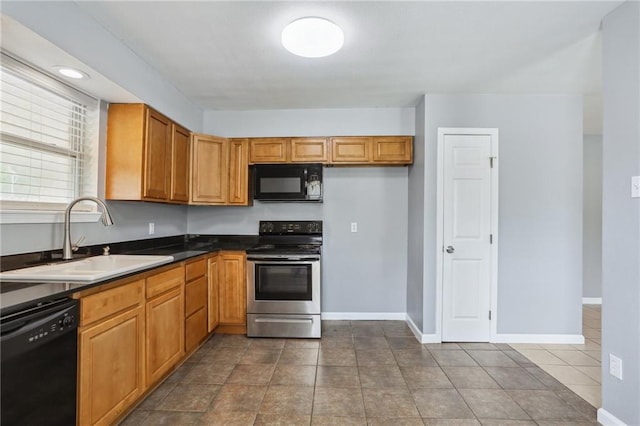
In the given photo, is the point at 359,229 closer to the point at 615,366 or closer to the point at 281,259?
the point at 281,259

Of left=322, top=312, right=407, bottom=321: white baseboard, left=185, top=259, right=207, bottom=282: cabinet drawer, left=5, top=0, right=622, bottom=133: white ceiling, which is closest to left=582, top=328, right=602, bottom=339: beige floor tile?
left=322, top=312, right=407, bottom=321: white baseboard

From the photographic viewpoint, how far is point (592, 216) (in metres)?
4.41

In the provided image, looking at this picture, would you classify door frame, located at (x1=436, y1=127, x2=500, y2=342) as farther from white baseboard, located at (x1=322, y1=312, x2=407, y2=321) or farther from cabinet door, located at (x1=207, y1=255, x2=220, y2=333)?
cabinet door, located at (x1=207, y1=255, x2=220, y2=333)

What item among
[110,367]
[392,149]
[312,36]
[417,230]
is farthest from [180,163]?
[417,230]

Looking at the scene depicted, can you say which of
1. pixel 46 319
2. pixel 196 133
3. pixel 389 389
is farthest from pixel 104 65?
pixel 389 389

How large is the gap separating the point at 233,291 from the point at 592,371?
10.6 ft

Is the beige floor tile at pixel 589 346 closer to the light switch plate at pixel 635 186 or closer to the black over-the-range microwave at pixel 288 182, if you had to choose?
the light switch plate at pixel 635 186

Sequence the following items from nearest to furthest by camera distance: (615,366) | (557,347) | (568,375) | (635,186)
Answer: (635,186), (615,366), (568,375), (557,347)

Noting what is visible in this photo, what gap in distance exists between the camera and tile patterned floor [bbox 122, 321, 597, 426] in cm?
187

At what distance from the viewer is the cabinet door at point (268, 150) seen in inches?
135

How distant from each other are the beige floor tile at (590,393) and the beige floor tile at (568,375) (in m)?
0.05

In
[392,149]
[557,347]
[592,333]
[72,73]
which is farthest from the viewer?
[392,149]

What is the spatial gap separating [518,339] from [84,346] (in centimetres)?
355

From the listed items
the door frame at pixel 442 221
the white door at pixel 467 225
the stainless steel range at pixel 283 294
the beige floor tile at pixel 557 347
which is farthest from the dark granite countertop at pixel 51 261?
the beige floor tile at pixel 557 347
